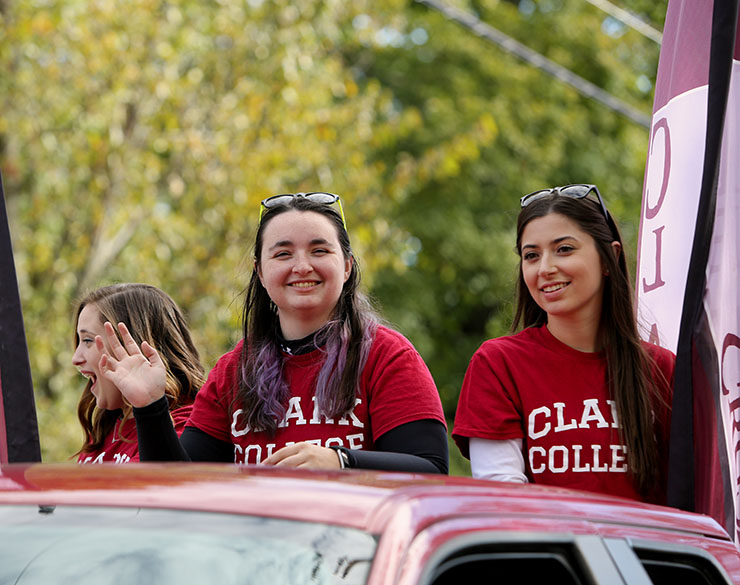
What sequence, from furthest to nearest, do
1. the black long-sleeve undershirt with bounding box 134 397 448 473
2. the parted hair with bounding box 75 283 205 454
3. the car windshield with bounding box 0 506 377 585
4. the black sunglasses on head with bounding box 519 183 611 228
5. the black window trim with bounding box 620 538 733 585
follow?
the parted hair with bounding box 75 283 205 454 → the black sunglasses on head with bounding box 519 183 611 228 → the black long-sleeve undershirt with bounding box 134 397 448 473 → the black window trim with bounding box 620 538 733 585 → the car windshield with bounding box 0 506 377 585

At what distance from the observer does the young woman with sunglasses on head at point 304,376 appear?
10.6 feet

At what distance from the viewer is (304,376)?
3.47 m

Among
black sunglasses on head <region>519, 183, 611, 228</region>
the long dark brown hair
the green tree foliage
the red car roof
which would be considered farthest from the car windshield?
the green tree foliage

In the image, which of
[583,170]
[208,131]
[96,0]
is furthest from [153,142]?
[583,170]

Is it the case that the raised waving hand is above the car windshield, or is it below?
above

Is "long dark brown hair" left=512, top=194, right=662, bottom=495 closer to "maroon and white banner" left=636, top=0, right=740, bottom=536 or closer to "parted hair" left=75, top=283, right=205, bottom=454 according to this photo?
"maroon and white banner" left=636, top=0, right=740, bottom=536

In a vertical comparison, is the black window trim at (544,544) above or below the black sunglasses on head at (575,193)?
below

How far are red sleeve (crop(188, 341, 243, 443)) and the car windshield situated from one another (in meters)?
1.55

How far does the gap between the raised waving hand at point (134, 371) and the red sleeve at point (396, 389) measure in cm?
58

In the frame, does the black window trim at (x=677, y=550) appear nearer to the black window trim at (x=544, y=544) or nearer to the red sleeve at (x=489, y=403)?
the black window trim at (x=544, y=544)

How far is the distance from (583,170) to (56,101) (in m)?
10.7

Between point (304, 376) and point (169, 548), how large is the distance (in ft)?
5.51

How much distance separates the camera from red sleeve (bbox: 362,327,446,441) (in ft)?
10.6

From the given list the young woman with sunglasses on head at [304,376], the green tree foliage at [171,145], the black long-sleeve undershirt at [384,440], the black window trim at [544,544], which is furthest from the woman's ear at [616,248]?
the green tree foliage at [171,145]
